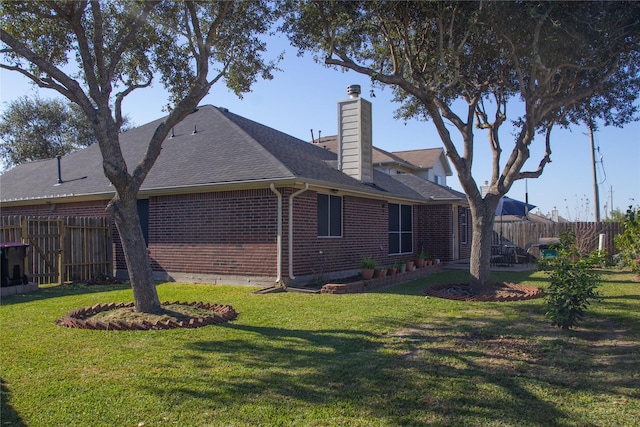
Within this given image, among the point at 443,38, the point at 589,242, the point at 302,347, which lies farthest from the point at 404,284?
the point at 589,242

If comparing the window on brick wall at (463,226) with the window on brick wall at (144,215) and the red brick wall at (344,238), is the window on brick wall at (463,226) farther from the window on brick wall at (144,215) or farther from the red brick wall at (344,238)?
the window on brick wall at (144,215)

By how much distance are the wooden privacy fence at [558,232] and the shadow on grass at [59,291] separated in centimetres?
1659

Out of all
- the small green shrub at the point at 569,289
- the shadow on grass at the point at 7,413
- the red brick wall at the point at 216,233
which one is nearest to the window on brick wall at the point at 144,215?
the red brick wall at the point at 216,233

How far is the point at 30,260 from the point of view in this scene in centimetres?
1290

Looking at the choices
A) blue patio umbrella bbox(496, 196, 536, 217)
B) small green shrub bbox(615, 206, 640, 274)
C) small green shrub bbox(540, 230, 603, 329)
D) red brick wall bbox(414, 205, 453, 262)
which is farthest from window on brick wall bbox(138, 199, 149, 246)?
small green shrub bbox(615, 206, 640, 274)

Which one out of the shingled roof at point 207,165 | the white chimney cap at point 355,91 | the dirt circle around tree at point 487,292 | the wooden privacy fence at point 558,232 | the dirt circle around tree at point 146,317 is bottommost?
the dirt circle around tree at point 487,292

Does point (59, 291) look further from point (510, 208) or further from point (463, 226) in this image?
point (510, 208)

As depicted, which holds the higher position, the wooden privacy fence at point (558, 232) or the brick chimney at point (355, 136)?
the brick chimney at point (355, 136)

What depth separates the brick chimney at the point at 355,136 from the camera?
1519 centimetres

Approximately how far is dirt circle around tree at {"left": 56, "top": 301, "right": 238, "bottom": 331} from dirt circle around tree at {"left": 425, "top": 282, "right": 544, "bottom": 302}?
5129 millimetres

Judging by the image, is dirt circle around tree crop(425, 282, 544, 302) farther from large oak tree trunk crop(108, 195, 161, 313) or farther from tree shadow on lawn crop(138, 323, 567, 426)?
large oak tree trunk crop(108, 195, 161, 313)

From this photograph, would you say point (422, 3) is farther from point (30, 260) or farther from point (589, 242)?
point (589, 242)

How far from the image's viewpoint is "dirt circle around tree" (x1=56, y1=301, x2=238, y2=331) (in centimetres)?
722

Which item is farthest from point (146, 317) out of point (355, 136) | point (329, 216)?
point (355, 136)
